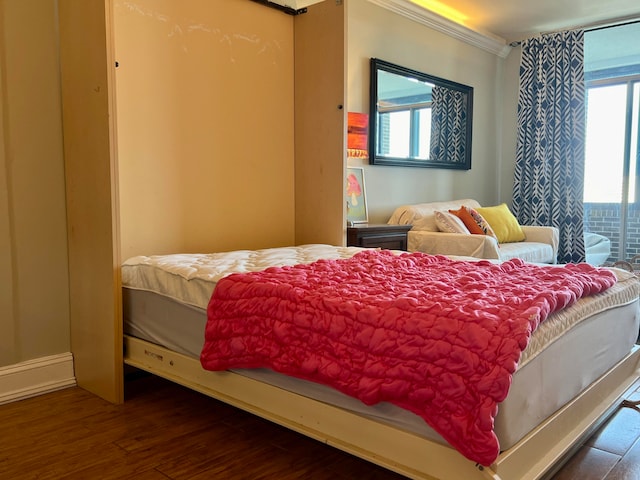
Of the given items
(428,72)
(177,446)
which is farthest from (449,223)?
(177,446)

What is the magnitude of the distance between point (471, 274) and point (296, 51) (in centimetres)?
210

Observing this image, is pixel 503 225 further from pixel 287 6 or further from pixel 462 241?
pixel 287 6

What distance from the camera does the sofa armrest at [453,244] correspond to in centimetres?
353

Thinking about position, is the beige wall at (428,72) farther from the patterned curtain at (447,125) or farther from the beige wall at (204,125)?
the beige wall at (204,125)

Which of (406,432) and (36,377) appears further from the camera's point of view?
(36,377)

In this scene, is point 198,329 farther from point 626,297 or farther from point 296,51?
point 296,51

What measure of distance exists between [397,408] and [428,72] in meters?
3.82

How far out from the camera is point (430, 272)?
6.66ft

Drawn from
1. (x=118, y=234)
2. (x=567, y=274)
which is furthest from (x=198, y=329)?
(x=567, y=274)

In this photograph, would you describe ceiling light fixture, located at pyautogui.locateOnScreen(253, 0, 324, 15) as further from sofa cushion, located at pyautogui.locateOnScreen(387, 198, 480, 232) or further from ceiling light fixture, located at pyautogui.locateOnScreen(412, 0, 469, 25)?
sofa cushion, located at pyautogui.locateOnScreen(387, 198, 480, 232)

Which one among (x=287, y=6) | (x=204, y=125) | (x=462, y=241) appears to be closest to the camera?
(x=204, y=125)

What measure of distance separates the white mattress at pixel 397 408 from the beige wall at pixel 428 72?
1.61 metres

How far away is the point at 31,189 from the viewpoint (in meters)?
2.35

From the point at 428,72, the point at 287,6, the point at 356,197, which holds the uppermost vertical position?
the point at 287,6
